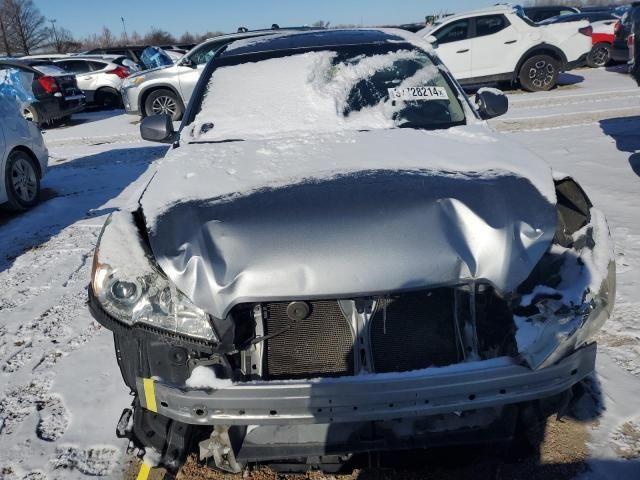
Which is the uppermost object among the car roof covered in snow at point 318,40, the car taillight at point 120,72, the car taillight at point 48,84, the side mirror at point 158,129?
the car roof covered in snow at point 318,40

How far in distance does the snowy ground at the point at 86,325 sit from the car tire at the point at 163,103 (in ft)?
10.1

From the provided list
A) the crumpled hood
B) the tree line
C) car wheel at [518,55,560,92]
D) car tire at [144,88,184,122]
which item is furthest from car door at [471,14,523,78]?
the tree line

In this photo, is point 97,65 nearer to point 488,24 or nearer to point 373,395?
point 488,24

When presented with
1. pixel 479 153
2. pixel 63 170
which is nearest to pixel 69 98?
pixel 63 170

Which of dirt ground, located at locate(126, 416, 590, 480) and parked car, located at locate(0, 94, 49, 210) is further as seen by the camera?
parked car, located at locate(0, 94, 49, 210)

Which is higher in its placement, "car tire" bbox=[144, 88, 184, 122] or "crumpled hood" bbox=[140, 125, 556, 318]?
"crumpled hood" bbox=[140, 125, 556, 318]

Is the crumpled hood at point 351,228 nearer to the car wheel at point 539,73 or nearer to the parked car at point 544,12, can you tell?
the car wheel at point 539,73

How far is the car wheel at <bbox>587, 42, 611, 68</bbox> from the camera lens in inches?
587

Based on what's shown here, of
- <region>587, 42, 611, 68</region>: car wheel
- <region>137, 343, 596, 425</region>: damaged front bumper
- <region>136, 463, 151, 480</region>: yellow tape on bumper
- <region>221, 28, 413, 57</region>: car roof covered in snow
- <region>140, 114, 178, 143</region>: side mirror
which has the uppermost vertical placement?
<region>221, 28, 413, 57</region>: car roof covered in snow

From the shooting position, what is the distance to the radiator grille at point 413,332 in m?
2.04

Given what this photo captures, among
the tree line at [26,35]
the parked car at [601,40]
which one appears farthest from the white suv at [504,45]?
the tree line at [26,35]

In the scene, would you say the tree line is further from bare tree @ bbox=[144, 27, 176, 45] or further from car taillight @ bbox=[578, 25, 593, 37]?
car taillight @ bbox=[578, 25, 593, 37]

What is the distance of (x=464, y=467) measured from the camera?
2.29 meters

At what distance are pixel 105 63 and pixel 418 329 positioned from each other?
630 inches
